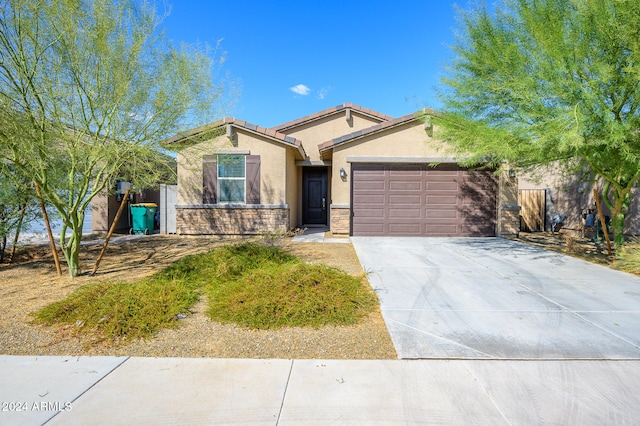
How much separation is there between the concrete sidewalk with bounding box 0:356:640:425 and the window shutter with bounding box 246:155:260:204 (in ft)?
26.3

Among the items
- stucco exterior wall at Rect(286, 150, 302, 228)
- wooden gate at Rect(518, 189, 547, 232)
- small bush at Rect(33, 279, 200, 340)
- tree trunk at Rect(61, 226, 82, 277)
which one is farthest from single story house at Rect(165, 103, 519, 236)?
small bush at Rect(33, 279, 200, 340)

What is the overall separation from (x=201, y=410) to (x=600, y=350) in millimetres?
3678

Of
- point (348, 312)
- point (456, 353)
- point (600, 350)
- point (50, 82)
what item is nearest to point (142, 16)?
point (50, 82)

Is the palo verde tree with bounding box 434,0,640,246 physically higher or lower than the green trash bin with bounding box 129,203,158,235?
higher

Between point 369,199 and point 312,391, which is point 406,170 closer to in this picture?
point 369,199

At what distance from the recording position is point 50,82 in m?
4.84

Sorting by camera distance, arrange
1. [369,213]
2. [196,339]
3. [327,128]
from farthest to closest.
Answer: [327,128] → [369,213] → [196,339]

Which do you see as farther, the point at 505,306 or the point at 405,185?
the point at 405,185

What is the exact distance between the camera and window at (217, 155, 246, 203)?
10.9m

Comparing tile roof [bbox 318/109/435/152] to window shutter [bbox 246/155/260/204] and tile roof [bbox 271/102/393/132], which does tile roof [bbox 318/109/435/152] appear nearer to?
window shutter [bbox 246/155/260/204]

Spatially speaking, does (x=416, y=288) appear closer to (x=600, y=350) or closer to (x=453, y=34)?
(x=600, y=350)

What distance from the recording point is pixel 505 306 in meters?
4.47

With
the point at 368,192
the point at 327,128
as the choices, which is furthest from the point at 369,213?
the point at 327,128

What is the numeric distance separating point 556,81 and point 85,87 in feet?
25.2
